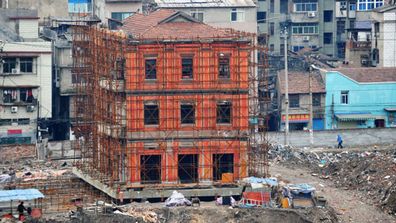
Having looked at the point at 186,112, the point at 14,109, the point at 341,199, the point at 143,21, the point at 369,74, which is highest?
the point at 143,21

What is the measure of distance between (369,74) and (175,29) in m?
21.6

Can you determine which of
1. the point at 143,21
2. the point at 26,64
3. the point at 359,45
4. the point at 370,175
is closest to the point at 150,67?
the point at 143,21

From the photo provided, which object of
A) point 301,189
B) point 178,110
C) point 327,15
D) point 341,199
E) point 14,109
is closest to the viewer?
point 301,189

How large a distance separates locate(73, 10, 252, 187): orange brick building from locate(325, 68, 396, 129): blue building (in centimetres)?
1988

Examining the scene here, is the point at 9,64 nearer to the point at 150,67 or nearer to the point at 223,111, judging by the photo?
the point at 150,67

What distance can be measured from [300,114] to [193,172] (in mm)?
20033

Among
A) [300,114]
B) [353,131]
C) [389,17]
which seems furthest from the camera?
[389,17]

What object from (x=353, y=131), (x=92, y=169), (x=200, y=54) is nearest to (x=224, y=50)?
(x=200, y=54)

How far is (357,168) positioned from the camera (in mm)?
52219

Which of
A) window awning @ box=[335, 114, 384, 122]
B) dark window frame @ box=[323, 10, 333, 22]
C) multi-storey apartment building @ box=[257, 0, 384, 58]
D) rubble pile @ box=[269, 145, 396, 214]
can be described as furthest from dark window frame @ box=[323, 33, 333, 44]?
rubble pile @ box=[269, 145, 396, 214]

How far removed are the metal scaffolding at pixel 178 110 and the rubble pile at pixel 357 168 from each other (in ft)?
16.3

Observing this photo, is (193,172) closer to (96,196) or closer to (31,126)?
(96,196)

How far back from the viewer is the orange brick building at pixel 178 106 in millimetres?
46719

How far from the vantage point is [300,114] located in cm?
6650
